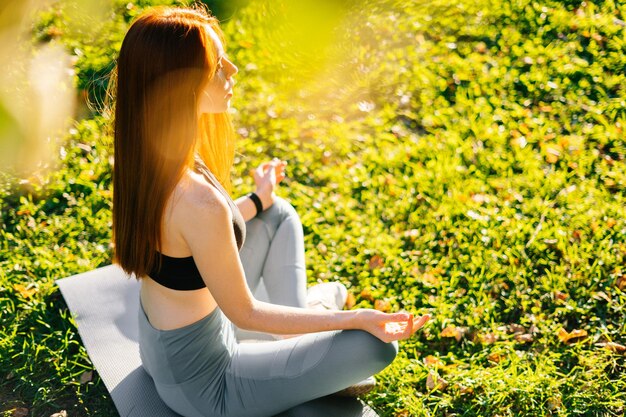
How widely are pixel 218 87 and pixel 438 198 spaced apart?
7.65 feet

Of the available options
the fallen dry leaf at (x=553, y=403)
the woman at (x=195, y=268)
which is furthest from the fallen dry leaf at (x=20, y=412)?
the fallen dry leaf at (x=553, y=403)

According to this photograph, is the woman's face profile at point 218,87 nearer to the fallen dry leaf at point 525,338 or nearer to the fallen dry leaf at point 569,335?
the fallen dry leaf at point 525,338

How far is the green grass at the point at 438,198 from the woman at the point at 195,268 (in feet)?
1.96

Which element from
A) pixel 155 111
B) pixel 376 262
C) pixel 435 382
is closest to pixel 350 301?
pixel 376 262

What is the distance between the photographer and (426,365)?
134 inches

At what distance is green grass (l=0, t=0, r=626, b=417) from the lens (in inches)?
131

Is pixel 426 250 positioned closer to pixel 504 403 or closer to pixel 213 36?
pixel 504 403

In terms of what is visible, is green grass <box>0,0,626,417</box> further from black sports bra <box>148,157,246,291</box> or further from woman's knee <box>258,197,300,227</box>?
black sports bra <box>148,157,246,291</box>

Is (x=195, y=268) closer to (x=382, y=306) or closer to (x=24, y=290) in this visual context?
(x=382, y=306)

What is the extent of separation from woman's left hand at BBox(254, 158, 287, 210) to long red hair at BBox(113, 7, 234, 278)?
838 mm

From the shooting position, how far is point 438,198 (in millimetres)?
4434

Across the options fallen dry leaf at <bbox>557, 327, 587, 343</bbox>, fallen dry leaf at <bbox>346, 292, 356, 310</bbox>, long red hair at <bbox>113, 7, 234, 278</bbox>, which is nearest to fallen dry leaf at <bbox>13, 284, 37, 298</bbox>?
long red hair at <bbox>113, 7, 234, 278</bbox>

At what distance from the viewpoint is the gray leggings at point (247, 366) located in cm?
242

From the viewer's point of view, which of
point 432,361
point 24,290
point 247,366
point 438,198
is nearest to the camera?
point 247,366
